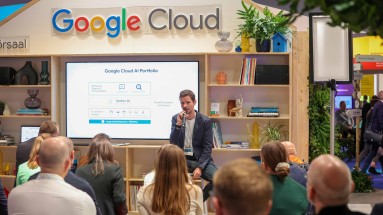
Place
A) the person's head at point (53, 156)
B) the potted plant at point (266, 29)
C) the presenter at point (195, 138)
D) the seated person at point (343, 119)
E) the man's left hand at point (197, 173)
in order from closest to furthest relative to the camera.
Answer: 1. the person's head at point (53, 156)
2. the man's left hand at point (197, 173)
3. the presenter at point (195, 138)
4. the potted plant at point (266, 29)
5. the seated person at point (343, 119)

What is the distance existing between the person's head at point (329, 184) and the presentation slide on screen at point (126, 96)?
5.28m

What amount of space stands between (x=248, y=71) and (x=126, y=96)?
163 cm

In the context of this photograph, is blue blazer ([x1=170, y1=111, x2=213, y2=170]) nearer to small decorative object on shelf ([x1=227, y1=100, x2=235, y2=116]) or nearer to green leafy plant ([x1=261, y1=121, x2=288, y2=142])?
small decorative object on shelf ([x1=227, y1=100, x2=235, y2=116])

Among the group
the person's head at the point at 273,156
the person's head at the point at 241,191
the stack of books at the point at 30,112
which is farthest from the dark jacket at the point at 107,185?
the stack of books at the point at 30,112

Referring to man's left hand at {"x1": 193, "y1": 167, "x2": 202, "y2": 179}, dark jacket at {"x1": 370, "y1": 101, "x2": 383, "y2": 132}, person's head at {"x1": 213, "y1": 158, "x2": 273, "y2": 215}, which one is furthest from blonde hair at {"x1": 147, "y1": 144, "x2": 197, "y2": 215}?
dark jacket at {"x1": 370, "y1": 101, "x2": 383, "y2": 132}

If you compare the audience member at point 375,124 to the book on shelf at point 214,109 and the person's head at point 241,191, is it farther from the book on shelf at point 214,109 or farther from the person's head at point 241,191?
the person's head at point 241,191

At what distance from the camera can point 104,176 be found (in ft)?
15.4

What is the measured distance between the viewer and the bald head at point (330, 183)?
242cm

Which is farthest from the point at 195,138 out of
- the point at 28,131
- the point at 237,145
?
the point at 28,131

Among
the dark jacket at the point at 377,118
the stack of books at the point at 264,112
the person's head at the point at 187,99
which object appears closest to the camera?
the person's head at the point at 187,99

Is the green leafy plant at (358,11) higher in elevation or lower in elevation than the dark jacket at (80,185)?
higher

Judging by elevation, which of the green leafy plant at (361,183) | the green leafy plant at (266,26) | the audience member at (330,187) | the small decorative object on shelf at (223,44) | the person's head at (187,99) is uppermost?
the green leafy plant at (266,26)

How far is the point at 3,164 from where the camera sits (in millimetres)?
8352

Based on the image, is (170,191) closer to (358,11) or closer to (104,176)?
(104,176)
